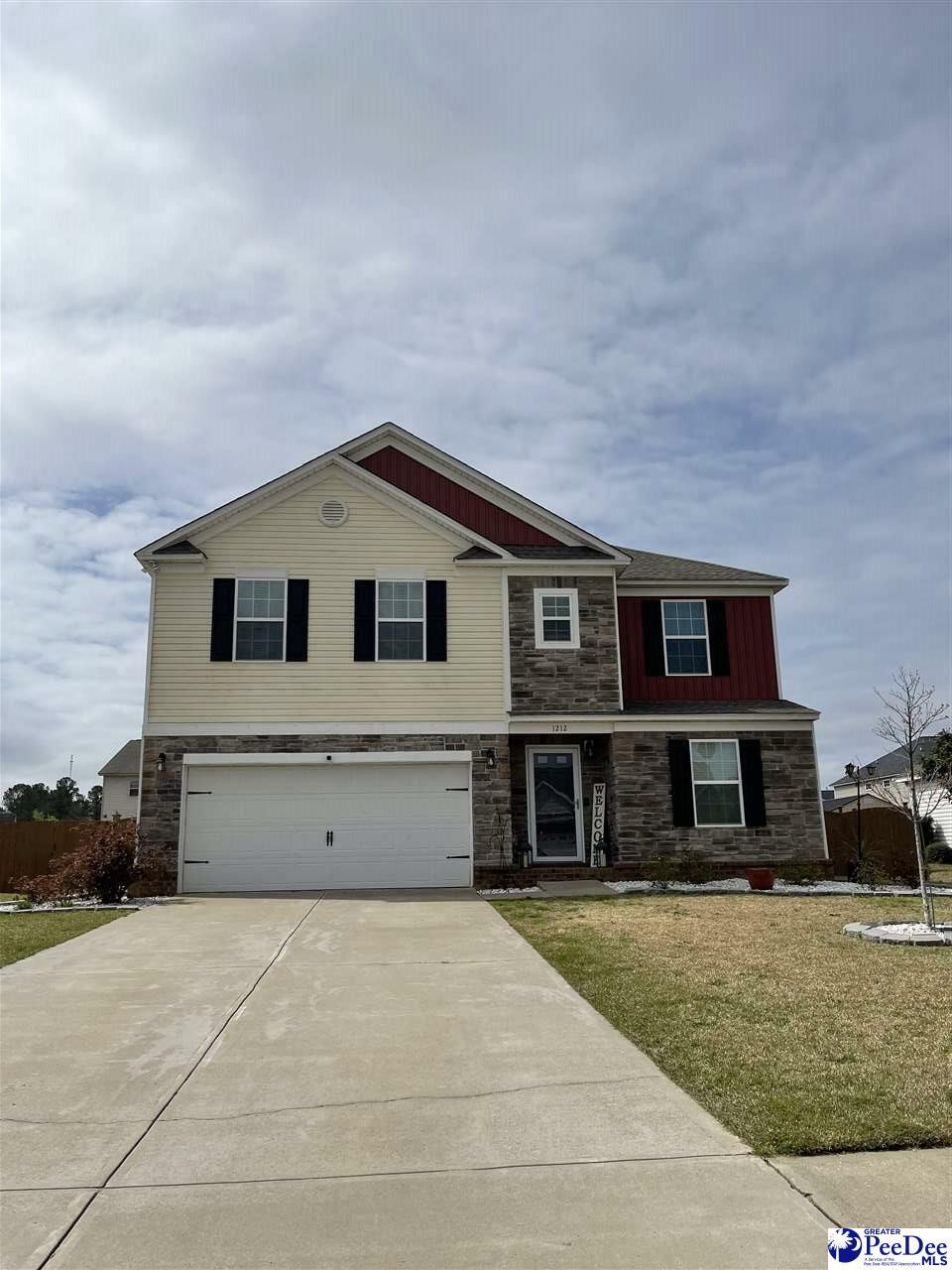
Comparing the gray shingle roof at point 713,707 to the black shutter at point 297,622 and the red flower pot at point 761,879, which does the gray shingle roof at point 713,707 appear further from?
the black shutter at point 297,622

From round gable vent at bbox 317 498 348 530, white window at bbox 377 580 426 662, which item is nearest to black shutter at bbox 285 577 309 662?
round gable vent at bbox 317 498 348 530

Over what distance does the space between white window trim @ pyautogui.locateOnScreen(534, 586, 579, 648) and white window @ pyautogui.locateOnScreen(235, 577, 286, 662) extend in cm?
479

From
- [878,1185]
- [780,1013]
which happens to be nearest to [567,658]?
[780,1013]

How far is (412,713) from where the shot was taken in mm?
17188

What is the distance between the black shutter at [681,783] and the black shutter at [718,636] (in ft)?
7.13

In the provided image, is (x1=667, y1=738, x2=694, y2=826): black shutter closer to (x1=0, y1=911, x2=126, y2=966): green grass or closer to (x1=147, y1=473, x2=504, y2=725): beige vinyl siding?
(x1=147, y1=473, x2=504, y2=725): beige vinyl siding

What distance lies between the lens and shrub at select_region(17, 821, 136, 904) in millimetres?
15484

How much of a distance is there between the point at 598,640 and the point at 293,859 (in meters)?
6.93

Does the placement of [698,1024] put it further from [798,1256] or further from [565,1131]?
[798,1256]

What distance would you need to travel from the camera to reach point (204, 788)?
1681 centimetres

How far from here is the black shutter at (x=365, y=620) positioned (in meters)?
17.4

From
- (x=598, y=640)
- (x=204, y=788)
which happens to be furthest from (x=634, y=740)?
(x=204, y=788)

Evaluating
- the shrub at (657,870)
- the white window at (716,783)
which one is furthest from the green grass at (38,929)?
the white window at (716,783)

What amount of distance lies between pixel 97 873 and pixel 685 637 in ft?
39.0
